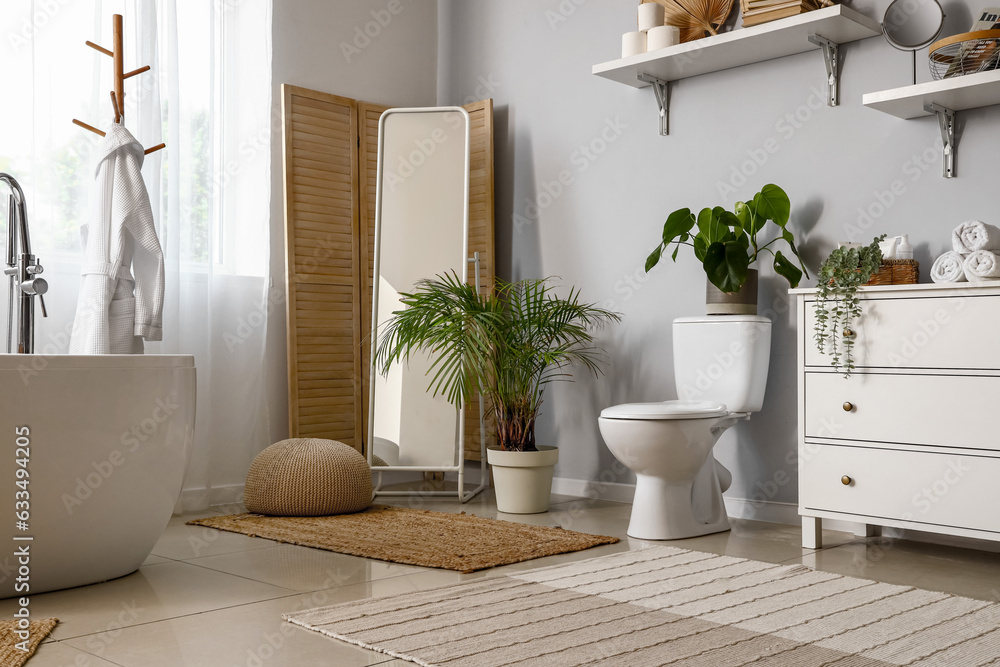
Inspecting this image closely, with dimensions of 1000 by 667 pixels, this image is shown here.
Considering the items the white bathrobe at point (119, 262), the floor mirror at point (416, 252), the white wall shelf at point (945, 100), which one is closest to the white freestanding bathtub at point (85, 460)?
the white bathrobe at point (119, 262)

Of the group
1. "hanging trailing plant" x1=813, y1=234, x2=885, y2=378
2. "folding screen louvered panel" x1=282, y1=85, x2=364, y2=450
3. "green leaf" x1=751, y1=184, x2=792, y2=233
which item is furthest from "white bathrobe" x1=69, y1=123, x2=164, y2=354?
"hanging trailing plant" x1=813, y1=234, x2=885, y2=378

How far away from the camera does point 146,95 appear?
349 centimetres

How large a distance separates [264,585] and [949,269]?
2043 millimetres

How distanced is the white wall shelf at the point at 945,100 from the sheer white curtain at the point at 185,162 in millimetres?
2414

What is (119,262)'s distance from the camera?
3.11 metres

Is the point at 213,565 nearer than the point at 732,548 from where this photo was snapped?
Yes

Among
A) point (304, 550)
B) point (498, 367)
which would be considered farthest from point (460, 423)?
Result: point (304, 550)

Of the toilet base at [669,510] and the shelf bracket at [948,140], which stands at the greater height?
the shelf bracket at [948,140]

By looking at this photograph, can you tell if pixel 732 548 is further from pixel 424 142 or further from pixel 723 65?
pixel 424 142

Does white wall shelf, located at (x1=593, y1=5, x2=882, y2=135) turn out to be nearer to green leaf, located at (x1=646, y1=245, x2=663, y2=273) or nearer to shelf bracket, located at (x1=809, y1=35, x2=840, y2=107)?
shelf bracket, located at (x1=809, y1=35, x2=840, y2=107)

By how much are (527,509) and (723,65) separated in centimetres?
182

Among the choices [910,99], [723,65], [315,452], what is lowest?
[315,452]

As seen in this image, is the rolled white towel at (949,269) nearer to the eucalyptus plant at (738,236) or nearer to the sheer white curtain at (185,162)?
the eucalyptus plant at (738,236)

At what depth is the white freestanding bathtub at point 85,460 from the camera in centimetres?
208
